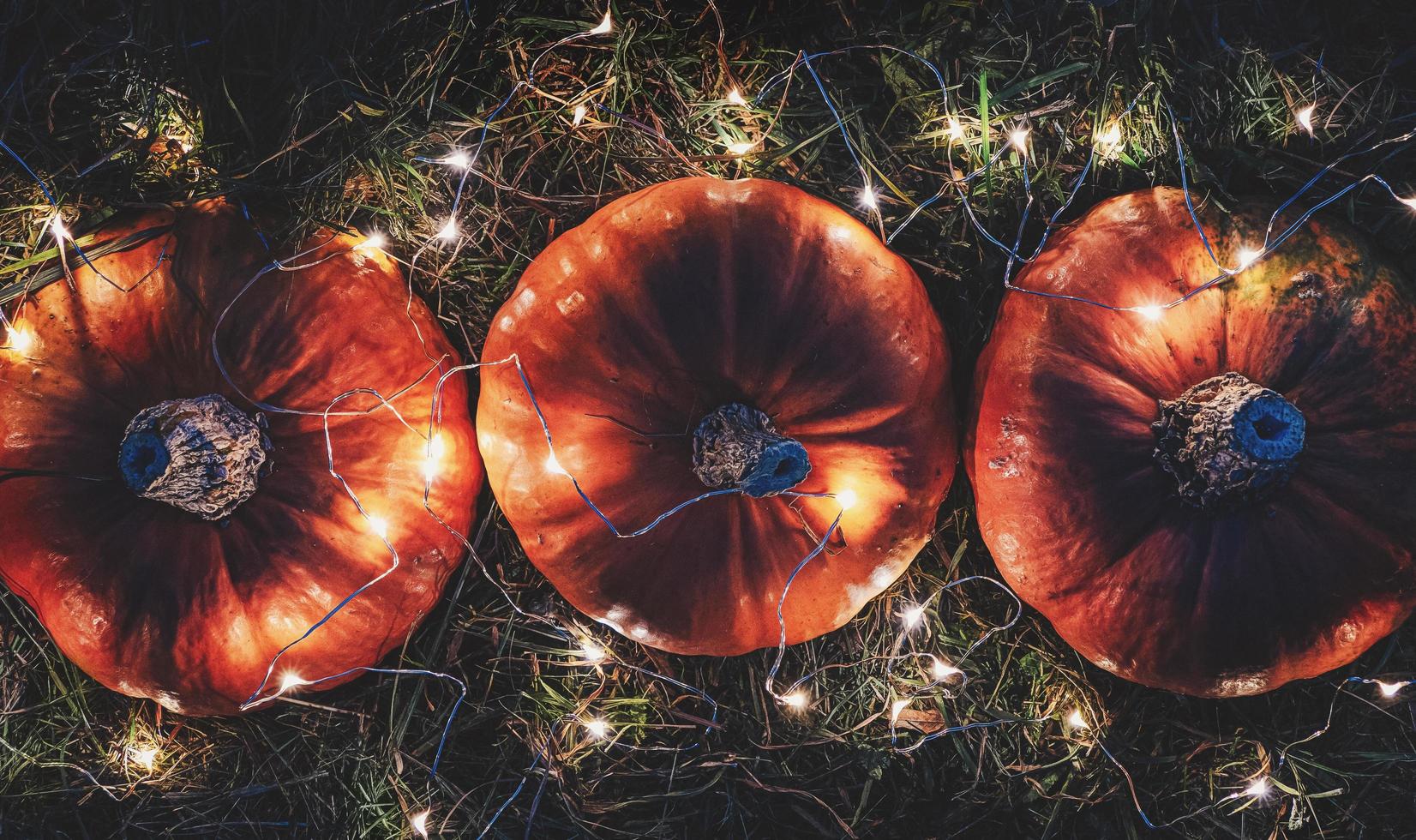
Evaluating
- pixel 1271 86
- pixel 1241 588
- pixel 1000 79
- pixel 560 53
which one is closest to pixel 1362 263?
pixel 1271 86

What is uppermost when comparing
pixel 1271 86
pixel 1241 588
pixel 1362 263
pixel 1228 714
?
pixel 1271 86

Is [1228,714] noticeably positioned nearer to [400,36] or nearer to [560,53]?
[560,53]

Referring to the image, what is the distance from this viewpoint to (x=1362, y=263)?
2205 millimetres

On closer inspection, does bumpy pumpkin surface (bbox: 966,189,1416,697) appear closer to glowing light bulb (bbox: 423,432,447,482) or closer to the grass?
the grass

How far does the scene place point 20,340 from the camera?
90.2 inches

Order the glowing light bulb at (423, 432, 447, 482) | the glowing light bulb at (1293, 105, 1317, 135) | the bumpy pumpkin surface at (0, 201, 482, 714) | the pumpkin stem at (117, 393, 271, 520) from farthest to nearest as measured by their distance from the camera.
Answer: the glowing light bulb at (1293, 105, 1317, 135) < the glowing light bulb at (423, 432, 447, 482) < the bumpy pumpkin surface at (0, 201, 482, 714) < the pumpkin stem at (117, 393, 271, 520)

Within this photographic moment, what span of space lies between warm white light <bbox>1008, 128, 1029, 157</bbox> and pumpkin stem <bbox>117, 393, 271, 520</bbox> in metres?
2.33

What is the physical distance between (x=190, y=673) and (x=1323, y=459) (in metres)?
2.96

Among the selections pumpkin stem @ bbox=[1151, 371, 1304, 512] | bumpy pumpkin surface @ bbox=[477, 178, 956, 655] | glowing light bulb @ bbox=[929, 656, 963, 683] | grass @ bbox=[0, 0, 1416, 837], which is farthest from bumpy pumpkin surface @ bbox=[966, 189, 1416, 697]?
glowing light bulb @ bbox=[929, 656, 963, 683]

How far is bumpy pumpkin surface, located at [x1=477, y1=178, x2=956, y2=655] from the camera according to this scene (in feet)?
6.99

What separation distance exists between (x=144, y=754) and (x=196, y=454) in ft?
4.12

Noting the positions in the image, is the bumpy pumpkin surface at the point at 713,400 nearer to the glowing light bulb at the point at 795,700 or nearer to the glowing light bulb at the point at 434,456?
the glowing light bulb at the point at 434,456

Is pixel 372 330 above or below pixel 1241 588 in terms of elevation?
above

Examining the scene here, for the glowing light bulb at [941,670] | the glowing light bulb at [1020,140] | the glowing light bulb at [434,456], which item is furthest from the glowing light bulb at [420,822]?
the glowing light bulb at [1020,140]
